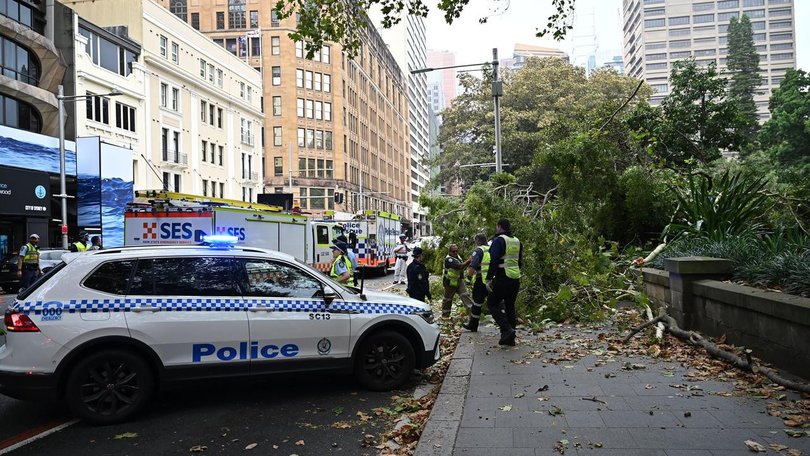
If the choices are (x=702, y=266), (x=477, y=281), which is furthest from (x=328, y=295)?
(x=702, y=266)

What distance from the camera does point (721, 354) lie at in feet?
22.0

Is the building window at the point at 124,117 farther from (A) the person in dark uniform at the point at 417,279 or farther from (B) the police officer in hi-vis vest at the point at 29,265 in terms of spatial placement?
(A) the person in dark uniform at the point at 417,279

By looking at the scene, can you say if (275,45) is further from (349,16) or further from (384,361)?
(384,361)

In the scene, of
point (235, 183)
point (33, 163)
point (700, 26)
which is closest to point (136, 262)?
point (33, 163)

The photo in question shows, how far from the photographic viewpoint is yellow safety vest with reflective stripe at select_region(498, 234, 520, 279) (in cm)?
844

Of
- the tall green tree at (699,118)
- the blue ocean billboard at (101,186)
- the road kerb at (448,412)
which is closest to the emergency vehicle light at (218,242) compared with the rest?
the road kerb at (448,412)

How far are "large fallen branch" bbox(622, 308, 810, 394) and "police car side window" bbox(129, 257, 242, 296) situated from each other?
5.23 meters

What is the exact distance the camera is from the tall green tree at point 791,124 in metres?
40.4

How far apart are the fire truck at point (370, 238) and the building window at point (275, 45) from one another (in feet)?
144

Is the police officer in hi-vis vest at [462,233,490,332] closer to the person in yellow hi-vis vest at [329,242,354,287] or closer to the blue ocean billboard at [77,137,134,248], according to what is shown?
the person in yellow hi-vis vest at [329,242,354,287]

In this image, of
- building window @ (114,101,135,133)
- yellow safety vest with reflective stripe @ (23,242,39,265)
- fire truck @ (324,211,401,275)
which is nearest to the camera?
yellow safety vest with reflective stripe @ (23,242,39,265)

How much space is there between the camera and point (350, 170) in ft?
244

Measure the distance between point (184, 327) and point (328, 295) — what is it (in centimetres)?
146

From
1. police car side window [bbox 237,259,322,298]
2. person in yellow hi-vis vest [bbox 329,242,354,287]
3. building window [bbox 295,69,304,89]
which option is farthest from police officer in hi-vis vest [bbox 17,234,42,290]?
building window [bbox 295,69,304,89]
